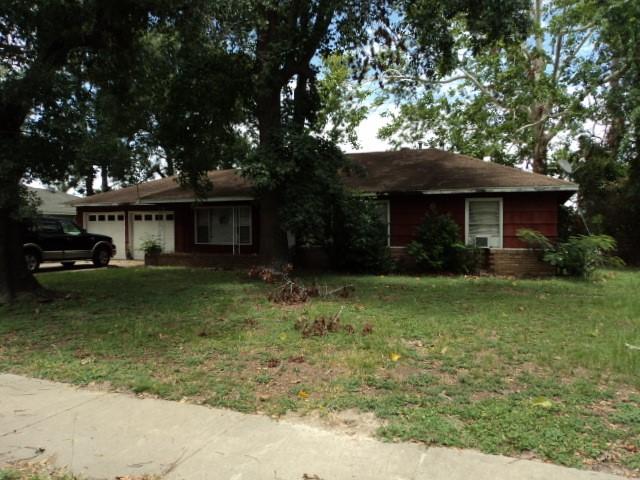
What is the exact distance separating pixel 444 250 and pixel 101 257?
1288 centimetres

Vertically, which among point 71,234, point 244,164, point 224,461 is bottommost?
point 224,461

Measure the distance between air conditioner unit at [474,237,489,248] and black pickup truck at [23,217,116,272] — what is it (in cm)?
1373

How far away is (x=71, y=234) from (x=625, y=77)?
2155cm

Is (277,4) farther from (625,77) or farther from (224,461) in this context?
(625,77)

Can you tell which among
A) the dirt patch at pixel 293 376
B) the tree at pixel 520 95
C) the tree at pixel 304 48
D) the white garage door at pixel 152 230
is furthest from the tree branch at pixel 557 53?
the dirt patch at pixel 293 376

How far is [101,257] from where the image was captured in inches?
737

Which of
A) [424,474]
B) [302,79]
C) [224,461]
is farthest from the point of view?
[302,79]

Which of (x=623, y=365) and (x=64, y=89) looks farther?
(x=64, y=89)

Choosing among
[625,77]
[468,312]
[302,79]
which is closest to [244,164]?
[302,79]

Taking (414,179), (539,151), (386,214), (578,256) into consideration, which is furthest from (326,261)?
(539,151)

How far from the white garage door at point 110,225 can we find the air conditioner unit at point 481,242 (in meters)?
15.6

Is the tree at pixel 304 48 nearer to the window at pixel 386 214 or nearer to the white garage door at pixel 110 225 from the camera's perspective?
the window at pixel 386 214

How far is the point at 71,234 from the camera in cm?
1767

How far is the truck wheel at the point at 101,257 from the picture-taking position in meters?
18.5
